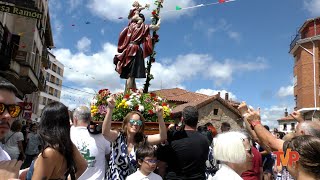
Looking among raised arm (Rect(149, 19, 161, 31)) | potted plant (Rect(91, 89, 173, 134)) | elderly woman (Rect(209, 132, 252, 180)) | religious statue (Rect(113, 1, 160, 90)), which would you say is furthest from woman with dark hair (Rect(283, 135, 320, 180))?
raised arm (Rect(149, 19, 161, 31))

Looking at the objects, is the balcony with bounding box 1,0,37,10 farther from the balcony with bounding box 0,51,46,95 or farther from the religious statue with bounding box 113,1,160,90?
the religious statue with bounding box 113,1,160,90

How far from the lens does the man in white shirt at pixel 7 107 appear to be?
226 centimetres

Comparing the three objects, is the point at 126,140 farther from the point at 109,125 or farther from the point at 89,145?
the point at 89,145

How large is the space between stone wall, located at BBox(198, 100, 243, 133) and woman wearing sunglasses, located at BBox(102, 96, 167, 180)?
3061 cm

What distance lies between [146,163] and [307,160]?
214 cm

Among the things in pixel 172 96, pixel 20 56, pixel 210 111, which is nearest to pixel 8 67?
pixel 20 56

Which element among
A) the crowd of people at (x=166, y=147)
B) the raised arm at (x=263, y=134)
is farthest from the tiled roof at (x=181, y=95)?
the raised arm at (x=263, y=134)

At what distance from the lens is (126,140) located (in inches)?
161

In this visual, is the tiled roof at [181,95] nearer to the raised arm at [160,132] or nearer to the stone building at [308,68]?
the stone building at [308,68]

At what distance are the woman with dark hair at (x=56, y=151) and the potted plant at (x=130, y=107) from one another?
2865 millimetres

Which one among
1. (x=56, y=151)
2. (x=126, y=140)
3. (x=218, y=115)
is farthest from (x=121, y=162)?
(x=218, y=115)

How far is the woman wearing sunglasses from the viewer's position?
3971 mm

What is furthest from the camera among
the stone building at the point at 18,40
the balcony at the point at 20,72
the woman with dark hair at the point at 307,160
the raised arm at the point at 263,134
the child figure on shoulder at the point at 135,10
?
the balcony at the point at 20,72

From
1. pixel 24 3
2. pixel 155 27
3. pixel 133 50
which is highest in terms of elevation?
pixel 24 3
